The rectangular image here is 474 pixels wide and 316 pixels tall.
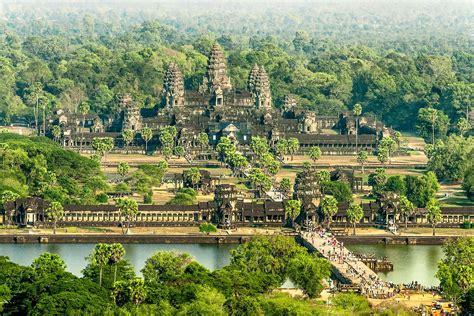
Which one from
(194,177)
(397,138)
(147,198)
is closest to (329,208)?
(147,198)

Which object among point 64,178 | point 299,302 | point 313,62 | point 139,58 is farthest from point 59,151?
point 313,62

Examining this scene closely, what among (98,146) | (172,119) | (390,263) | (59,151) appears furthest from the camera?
(172,119)

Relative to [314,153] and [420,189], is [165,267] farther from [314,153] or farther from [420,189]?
[314,153]

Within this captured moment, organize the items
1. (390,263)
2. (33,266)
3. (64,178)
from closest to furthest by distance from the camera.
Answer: (33,266) → (390,263) → (64,178)

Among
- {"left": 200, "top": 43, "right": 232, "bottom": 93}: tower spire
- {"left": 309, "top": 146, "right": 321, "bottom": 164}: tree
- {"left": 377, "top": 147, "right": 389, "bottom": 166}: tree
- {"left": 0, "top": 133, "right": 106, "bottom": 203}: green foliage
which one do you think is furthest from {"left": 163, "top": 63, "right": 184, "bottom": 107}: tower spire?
{"left": 0, "top": 133, "right": 106, "bottom": 203}: green foliage

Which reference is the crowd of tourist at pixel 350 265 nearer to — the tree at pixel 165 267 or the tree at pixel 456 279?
the tree at pixel 456 279

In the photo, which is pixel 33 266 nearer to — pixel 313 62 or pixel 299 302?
pixel 299 302
